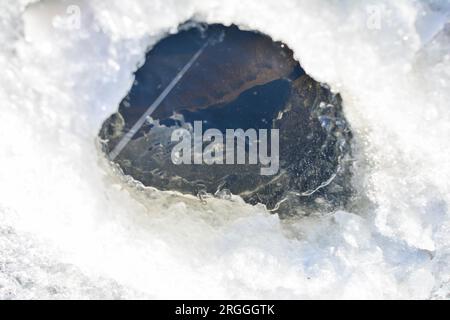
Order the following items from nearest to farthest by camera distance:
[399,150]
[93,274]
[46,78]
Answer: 1. [46,78]
2. [399,150]
3. [93,274]

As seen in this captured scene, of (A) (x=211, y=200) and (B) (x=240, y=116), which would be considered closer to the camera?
(B) (x=240, y=116)

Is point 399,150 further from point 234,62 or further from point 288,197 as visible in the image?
point 234,62
